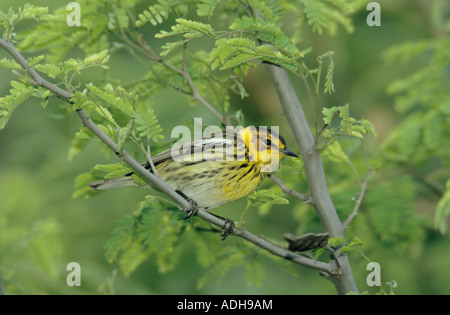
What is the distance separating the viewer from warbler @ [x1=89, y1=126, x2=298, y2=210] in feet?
11.9

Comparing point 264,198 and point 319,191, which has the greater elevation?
point 319,191

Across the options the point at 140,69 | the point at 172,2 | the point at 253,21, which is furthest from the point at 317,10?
the point at 140,69

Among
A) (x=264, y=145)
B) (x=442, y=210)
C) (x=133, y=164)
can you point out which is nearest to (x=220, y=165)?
(x=264, y=145)

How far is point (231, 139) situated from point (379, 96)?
12.4ft

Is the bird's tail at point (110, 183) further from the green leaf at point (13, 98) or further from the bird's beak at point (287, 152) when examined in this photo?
the green leaf at point (13, 98)

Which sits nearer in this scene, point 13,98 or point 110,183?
point 13,98

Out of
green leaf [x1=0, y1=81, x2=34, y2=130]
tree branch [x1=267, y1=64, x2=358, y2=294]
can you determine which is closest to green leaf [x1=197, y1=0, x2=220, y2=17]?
tree branch [x1=267, y1=64, x2=358, y2=294]

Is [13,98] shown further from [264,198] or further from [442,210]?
[442,210]

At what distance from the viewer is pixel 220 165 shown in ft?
12.1

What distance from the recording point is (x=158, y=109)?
18.1 feet

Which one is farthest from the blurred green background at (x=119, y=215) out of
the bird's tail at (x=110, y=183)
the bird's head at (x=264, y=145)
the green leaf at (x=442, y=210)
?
the bird's head at (x=264, y=145)

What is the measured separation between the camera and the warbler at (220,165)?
3619mm
